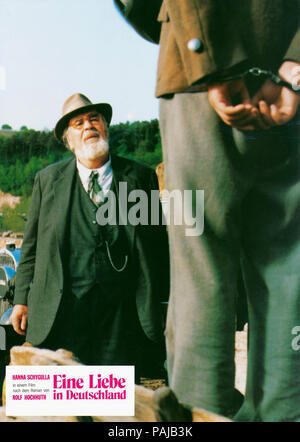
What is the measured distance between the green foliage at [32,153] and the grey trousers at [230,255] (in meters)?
0.28

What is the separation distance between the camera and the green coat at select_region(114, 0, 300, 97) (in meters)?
1.43

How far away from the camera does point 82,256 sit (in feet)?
6.22

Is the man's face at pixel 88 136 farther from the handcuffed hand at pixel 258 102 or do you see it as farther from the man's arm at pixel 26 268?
the handcuffed hand at pixel 258 102

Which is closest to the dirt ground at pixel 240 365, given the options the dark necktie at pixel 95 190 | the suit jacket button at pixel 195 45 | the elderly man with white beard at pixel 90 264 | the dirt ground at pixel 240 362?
the dirt ground at pixel 240 362

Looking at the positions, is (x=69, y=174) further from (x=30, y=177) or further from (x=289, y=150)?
(x=289, y=150)

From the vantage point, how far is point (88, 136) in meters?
1.94

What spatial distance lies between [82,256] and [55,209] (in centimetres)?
21

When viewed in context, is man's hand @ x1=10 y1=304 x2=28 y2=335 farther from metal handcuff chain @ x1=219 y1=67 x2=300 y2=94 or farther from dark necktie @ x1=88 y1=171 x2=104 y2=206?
metal handcuff chain @ x1=219 y1=67 x2=300 y2=94

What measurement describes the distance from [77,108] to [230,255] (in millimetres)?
791

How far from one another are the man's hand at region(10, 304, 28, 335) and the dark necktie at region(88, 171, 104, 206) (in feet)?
1.61

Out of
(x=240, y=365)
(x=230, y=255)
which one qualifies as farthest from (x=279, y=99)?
(x=240, y=365)

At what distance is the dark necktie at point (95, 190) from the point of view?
6.31 ft

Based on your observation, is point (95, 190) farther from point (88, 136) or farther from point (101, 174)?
point (88, 136)

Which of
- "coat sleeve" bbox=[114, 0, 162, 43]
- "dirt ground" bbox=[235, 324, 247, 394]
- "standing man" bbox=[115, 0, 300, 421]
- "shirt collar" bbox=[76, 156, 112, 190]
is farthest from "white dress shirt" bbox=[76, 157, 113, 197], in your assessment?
"dirt ground" bbox=[235, 324, 247, 394]
